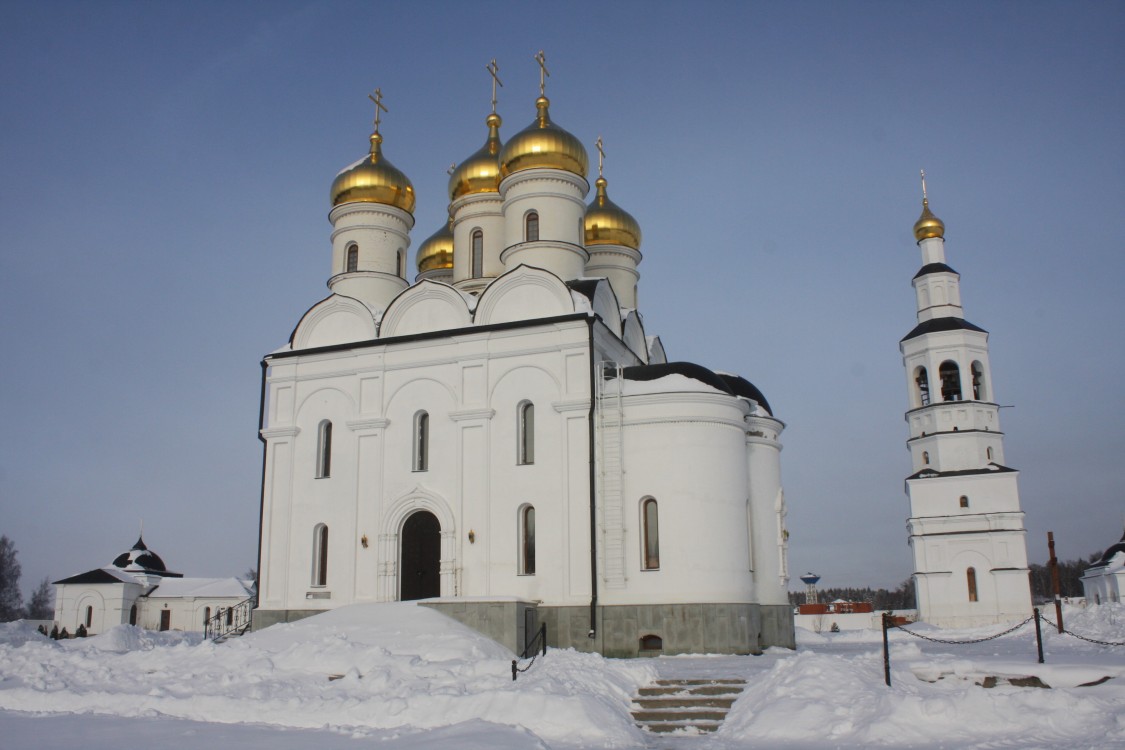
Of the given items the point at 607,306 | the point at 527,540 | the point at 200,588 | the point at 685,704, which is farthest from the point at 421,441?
the point at 200,588

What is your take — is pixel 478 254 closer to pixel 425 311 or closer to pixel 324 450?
pixel 425 311

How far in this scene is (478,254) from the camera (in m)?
25.7

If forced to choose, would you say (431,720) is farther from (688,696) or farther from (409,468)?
(409,468)

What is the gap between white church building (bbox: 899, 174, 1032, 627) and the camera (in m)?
32.5

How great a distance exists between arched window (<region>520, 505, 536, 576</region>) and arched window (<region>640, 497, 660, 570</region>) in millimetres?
2304

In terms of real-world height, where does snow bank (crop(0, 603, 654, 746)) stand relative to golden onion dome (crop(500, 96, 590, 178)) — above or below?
below

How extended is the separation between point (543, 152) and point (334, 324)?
658cm

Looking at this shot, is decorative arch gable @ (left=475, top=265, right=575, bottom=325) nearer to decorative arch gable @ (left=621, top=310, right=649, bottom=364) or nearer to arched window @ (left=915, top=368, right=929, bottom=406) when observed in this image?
decorative arch gable @ (left=621, top=310, right=649, bottom=364)

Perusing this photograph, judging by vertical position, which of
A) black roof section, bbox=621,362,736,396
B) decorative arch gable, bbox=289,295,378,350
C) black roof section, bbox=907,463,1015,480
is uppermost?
decorative arch gable, bbox=289,295,378,350

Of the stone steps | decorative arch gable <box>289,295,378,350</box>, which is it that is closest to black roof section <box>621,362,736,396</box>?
decorative arch gable <box>289,295,378,350</box>

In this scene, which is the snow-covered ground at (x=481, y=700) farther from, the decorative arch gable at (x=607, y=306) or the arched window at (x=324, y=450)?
the decorative arch gable at (x=607, y=306)

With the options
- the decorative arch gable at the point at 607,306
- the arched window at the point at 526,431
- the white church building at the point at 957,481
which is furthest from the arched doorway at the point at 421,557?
the white church building at the point at 957,481

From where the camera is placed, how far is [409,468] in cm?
2162

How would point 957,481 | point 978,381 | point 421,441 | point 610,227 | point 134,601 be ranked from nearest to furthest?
point 421,441 < point 610,227 < point 957,481 < point 978,381 < point 134,601
